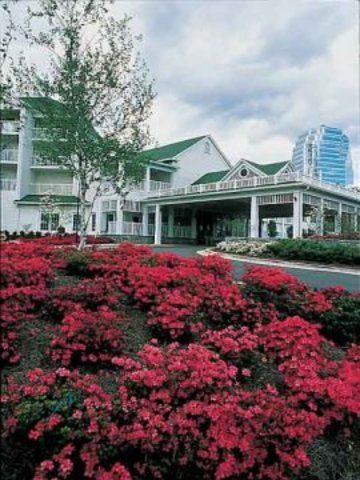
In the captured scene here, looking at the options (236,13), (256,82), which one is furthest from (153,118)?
(236,13)

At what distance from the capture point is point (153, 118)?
10523mm

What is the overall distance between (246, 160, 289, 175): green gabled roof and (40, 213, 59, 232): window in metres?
21.1

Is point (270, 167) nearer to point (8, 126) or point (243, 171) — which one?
point (243, 171)

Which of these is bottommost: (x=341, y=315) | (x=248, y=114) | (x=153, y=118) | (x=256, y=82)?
(x=341, y=315)

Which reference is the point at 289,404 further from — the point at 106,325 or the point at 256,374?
the point at 106,325

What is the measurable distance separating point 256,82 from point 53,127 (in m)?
4.72

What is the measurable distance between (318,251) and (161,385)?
12.4m

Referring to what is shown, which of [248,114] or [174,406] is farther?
[248,114]

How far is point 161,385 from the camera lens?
9.61ft

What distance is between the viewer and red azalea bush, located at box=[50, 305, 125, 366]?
3.20 metres

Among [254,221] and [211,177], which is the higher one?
[211,177]

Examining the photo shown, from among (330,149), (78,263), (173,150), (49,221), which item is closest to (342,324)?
(78,263)

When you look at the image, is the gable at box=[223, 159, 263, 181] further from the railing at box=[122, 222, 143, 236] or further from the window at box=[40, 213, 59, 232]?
the window at box=[40, 213, 59, 232]

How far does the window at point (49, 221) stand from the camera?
487 centimetres
